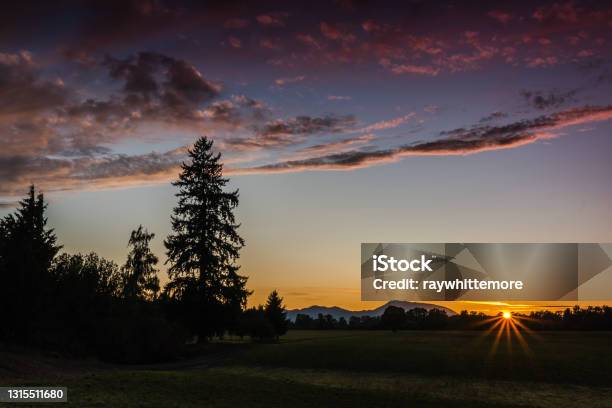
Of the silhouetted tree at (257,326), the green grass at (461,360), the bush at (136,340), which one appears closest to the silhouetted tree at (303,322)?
the silhouetted tree at (257,326)

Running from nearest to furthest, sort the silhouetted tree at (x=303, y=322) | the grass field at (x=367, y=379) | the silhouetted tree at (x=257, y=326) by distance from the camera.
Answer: the grass field at (x=367, y=379)
the silhouetted tree at (x=257, y=326)
the silhouetted tree at (x=303, y=322)

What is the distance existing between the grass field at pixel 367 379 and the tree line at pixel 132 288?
537 cm

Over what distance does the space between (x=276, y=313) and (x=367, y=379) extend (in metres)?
45.1

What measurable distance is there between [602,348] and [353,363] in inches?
805

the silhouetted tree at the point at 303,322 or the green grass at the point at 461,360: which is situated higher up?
the green grass at the point at 461,360

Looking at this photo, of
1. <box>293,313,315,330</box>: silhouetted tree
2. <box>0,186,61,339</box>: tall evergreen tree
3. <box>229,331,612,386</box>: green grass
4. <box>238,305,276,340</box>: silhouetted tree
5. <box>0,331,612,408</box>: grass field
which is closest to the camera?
<box>0,331,612,408</box>: grass field

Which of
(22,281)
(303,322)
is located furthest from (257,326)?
(303,322)

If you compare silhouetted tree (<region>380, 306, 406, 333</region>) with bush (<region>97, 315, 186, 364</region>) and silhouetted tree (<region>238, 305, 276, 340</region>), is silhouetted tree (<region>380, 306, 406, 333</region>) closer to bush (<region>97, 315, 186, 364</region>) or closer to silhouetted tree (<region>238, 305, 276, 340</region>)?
silhouetted tree (<region>238, 305, 276, 340</region>)

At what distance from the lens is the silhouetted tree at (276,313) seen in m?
73.4

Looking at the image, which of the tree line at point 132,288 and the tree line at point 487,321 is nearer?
the tree line at point 132,288

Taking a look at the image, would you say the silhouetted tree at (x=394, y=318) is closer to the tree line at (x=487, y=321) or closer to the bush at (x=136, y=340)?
the tree line at (x=487, y=321)

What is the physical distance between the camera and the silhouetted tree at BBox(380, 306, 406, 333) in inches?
3777

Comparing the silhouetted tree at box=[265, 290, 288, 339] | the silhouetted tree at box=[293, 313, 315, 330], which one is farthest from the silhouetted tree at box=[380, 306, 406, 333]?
the silhouetted tree at box=[293, 313, 315, 330]

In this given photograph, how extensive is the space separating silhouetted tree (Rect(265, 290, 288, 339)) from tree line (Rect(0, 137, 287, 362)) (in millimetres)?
11814
